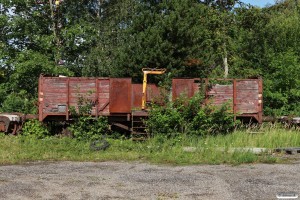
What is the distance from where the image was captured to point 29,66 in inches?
1086

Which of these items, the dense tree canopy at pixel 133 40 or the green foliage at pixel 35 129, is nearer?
the green foliage at pixel 35 129

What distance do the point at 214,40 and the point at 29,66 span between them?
13.1 m

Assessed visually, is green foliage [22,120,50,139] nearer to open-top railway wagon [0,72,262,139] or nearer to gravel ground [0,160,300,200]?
open-top railway wagon [0,72,262,139]

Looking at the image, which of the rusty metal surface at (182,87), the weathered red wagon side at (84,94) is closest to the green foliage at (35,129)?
the weathered red wagon side at (84,94)

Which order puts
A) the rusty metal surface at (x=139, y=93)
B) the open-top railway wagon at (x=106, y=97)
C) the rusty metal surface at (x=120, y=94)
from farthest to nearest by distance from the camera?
the rusty metal surface at (x=139, y=93)
the rusty metal surface at (x=120, y=94)
the open-top railway wagon at (x=106, y=97)

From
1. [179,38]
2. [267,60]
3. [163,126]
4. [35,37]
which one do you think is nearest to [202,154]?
[163,126]

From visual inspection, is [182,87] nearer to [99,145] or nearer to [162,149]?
[162,149]

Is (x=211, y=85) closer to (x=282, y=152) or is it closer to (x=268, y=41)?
(x=282, y=152)

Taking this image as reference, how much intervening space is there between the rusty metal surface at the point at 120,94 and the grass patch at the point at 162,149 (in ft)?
5.68

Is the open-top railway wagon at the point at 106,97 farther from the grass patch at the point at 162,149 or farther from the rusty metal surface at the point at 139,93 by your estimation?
the grass patch at the point at 162,149

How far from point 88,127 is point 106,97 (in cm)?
140

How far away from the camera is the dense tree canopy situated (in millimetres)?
26500

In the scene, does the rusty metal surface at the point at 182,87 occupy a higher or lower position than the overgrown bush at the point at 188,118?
higher

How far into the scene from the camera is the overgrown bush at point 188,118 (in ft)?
49.9
